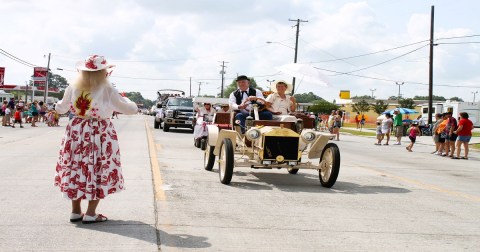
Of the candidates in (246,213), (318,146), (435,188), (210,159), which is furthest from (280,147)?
(435,188)

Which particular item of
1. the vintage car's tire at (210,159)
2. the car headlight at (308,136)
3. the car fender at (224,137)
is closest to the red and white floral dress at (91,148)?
the car fender at (224,137)

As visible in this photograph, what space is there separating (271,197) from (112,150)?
305cm

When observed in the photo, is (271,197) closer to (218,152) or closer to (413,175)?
(218,152)

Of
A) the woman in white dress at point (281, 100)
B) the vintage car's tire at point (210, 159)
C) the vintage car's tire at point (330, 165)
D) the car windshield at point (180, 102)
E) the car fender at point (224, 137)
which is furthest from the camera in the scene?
the car windshield at point (180, 102)

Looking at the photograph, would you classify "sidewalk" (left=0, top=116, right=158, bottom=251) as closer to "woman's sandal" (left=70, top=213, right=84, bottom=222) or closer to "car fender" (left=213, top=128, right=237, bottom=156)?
"woman's sandal" (left=70, top=213, right=84, bottom=222)

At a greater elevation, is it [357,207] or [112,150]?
[112,150]

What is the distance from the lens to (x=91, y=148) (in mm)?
6219

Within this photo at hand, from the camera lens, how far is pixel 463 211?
8125 millimetres

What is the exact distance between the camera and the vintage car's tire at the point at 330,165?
9469mm

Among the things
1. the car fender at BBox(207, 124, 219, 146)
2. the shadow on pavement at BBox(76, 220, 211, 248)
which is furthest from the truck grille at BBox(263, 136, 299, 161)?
the shadow on pavement at BBox(76, 220, 211, 248)

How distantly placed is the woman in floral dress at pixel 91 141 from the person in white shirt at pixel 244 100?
4.60 metres

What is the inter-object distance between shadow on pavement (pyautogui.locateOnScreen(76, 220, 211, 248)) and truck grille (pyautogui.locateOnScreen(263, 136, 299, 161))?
11.7 feet

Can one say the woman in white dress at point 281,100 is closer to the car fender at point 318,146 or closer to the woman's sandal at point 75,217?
the car fender at point 318,146

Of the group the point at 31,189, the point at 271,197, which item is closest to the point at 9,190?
the point at 31,189
